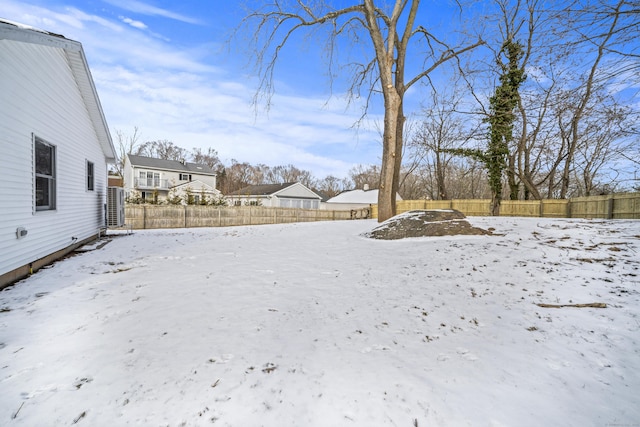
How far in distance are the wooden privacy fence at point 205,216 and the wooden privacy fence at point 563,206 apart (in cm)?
788

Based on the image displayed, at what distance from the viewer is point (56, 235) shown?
6.01 metres

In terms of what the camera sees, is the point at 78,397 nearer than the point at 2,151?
Yes

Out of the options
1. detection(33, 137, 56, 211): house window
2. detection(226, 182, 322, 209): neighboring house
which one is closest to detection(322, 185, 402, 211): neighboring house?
detection(226, 182, 322, 209): neighboring house

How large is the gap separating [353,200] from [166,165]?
69.9 ft

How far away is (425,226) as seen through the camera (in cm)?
775

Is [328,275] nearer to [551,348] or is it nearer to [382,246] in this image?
[382,246]

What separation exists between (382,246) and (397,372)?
15.6 ft

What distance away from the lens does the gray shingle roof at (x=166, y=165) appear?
98.9 ft

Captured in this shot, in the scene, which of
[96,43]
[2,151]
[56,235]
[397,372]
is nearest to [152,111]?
[96,43]

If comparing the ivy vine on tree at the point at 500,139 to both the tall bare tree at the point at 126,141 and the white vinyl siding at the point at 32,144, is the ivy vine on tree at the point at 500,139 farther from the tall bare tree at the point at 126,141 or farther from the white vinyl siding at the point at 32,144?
the tall bare tree at the point at 126,141

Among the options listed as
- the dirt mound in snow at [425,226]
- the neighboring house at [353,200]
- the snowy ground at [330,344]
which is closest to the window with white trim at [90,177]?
the snowy ground at [330,344]

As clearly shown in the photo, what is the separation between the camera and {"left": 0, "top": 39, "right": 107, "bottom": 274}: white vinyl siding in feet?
13.9

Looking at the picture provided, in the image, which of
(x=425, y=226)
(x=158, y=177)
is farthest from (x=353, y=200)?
(x=425, y=226)

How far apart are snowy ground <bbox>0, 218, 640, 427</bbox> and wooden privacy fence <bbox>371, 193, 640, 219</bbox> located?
312 inches
